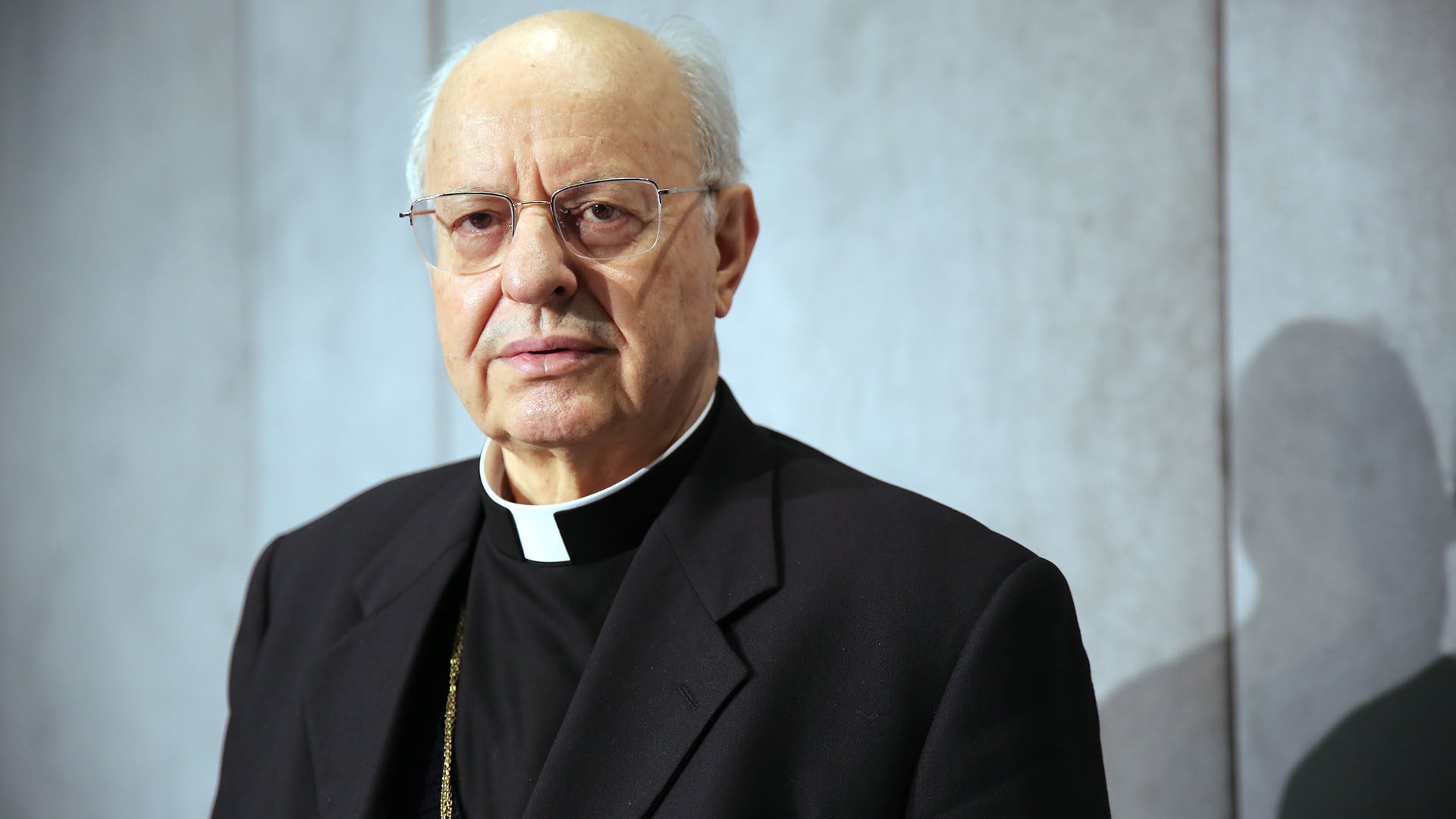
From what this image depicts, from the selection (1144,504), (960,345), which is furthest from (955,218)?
(1144,504)

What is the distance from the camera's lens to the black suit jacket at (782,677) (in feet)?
3.51

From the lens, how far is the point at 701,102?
1.29 meters

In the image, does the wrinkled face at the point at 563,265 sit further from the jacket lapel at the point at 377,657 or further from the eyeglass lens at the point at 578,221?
the jacket lapel at the point at 377,657

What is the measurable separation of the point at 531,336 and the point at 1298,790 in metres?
1.70

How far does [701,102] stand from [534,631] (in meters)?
0.68

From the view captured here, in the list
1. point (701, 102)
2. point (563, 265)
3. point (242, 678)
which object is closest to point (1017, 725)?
point (563, 265)

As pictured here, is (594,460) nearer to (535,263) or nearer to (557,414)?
(557,414)

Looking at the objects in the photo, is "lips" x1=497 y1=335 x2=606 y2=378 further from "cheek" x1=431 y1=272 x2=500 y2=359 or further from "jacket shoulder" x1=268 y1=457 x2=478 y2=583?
"jacket shoulder" x1=268 y1=457 x2=478 y2=583

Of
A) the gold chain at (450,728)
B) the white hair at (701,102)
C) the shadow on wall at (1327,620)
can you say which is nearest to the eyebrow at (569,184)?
the white hair at (701,102)

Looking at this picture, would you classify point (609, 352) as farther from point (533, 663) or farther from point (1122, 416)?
point (1122, 416)

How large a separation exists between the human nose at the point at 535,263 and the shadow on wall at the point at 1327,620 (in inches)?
56.6

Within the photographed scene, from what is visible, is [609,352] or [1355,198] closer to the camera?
[609,352]

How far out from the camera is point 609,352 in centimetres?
119

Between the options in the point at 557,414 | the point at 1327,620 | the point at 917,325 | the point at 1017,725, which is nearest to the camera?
the point at 1017,725
